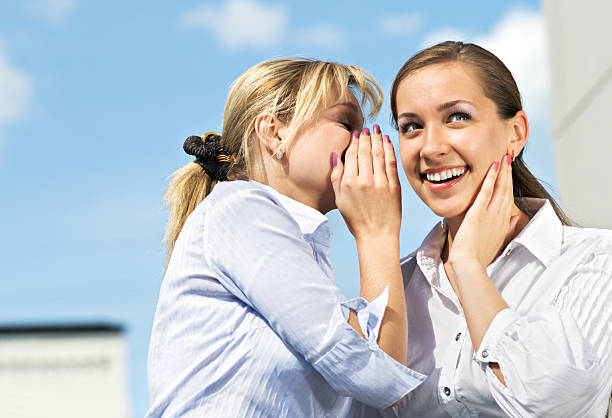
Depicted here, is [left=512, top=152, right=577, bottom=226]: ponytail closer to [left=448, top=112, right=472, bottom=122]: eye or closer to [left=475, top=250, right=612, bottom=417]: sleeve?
[left=448, top=112, right=472, bottom=122]: eye

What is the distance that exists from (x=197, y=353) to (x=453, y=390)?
2.37 feet

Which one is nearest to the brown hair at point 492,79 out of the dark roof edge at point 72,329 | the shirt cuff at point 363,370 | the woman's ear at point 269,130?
the woman's ear at point 269,130

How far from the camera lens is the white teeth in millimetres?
2506

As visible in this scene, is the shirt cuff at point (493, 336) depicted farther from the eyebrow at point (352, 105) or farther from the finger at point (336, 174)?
the eyebrow at point (352, 105)

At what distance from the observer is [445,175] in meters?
2.53

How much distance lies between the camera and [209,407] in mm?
2195

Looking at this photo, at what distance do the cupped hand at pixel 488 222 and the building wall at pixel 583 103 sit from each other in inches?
145

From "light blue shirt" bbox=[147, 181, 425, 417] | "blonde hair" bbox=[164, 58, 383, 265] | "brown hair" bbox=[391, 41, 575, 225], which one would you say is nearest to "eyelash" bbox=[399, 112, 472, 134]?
"brown hair" bbox=[391, 41, 575, 225]

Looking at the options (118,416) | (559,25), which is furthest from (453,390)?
(118,416)

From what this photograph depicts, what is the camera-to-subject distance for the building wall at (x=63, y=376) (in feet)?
32.3

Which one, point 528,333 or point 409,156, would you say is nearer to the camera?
point 528,333

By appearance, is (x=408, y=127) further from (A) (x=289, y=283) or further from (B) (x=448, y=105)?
(A) (x=289, y=283)

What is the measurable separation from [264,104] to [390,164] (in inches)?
17.9

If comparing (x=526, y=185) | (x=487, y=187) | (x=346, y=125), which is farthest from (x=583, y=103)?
(x=487, y=187)
